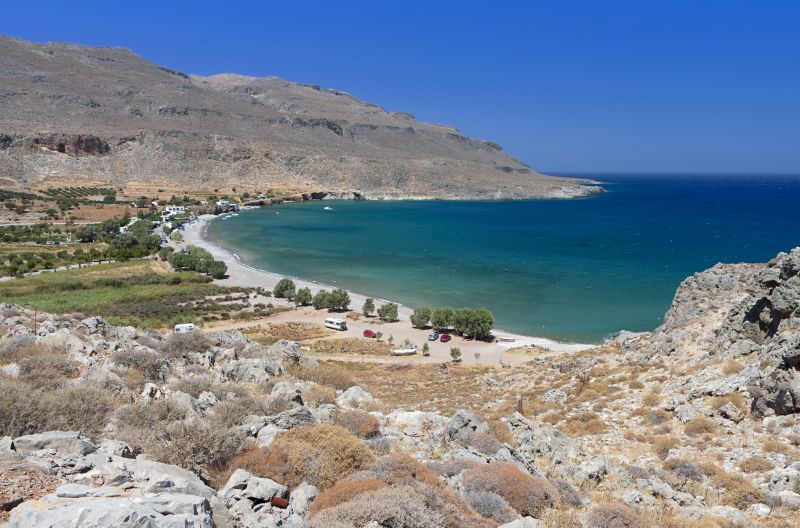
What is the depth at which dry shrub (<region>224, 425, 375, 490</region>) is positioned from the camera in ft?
27.1

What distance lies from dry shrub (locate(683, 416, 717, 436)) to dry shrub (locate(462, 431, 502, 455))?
20.7 feet

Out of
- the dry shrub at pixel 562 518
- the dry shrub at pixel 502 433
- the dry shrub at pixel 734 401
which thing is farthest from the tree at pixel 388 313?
the dry shrub at pixel 562 518

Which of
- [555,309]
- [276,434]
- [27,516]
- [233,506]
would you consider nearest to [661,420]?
[276,434]

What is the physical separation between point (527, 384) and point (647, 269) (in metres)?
57.6

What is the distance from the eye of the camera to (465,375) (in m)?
28.6

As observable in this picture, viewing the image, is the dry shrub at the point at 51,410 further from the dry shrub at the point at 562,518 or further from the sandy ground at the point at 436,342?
the sandy ground at the point at 436,342

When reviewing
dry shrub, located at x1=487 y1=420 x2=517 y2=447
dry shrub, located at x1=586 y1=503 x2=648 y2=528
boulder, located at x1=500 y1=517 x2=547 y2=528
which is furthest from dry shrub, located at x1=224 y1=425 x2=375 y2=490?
dry shrub, located at x1=487 y1=420 x2=517 y2=447

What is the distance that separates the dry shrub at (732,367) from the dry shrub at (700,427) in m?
3.39

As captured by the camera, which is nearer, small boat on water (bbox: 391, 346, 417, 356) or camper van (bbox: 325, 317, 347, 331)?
small boat on water (bbox: 391, 346, 417, 356)

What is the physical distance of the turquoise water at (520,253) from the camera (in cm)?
5481

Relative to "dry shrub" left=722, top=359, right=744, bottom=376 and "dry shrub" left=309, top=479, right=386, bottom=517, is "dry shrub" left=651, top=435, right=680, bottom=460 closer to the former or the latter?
"dry shrub" left=722, top=359, right=744, bottom=376

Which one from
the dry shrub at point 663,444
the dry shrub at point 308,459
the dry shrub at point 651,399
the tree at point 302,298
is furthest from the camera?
the tree at point 302,298

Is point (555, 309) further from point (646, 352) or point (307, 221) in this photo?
point (307, 221)

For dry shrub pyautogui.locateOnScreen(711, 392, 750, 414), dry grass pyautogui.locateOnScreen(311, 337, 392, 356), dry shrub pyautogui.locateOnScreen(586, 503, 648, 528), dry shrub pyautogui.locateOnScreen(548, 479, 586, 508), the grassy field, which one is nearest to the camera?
dry shrub pyautogui.locateOnScreen(586, 503, 648, 528)
